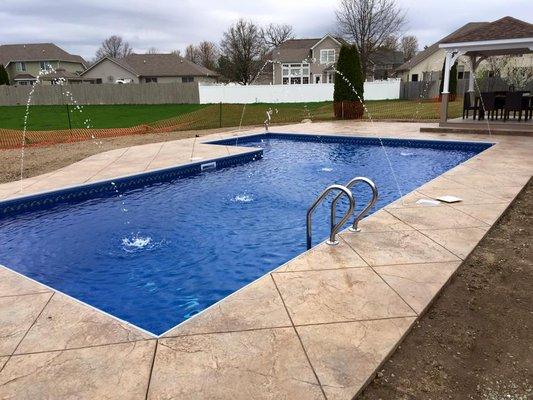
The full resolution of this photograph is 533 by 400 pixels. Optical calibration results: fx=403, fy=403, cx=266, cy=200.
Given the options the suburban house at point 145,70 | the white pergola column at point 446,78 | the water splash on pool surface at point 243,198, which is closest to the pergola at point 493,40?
the white pergola column at point 446,78

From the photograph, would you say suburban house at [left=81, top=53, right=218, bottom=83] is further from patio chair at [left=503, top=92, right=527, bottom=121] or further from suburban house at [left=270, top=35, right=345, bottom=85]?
patio chair at [left=503, top=92, right=527, bottom=121]

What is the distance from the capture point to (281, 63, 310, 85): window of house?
177 ft

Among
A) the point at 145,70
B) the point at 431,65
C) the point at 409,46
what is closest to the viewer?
the point at 431,65

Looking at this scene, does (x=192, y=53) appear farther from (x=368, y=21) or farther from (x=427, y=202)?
(x=427, y=202)

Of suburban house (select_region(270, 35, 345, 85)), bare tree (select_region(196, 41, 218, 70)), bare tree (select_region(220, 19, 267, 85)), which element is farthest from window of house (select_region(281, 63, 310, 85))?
bare tree (select_region(196, 41, 218, 70))

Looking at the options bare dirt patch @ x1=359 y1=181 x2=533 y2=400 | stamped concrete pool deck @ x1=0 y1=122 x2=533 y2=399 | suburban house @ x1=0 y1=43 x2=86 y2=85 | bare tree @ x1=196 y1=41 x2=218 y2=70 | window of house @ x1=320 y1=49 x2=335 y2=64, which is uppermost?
bare tree @ x1=196 y1=41 x2=218 y2=70

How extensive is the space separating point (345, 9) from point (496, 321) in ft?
158

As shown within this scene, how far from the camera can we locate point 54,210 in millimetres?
7801

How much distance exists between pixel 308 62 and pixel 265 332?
53.8 meters

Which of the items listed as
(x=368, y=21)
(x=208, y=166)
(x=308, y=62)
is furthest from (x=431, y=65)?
(x=208, y=166)

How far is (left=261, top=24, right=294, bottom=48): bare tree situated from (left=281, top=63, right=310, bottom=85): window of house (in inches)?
457

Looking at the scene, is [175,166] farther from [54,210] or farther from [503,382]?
[503,382]

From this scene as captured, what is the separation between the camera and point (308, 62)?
53156 millimetres

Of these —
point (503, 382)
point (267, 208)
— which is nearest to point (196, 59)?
point (267, 208)
